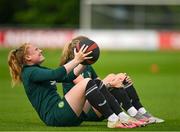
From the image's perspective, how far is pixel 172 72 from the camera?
28.9 m

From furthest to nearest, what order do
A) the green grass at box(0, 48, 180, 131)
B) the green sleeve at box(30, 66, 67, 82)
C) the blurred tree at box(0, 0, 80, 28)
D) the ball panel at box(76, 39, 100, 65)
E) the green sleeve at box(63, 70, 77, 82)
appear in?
the blurred tree at box(0, 0, 80, 28) → the green grass at box(0, 48, 180, 131) → the green sleeve at box(63, 70, 77, 82) → the ball panel at box(76, 39, 100, 65) → the green sleeve at box(30, 66, 67, 82)

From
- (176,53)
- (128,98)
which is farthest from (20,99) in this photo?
(176,53)

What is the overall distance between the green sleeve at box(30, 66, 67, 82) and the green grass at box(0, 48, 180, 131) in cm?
65

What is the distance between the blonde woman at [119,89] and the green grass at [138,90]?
0.72 feet

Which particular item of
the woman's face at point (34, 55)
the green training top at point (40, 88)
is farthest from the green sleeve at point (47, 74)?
the woman's face at point (34, 55)

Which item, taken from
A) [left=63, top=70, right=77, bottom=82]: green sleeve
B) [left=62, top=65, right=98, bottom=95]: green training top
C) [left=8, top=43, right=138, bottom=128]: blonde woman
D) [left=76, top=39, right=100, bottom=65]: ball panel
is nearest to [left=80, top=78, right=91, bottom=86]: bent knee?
[left=8, top=43, right=138, bottom=128]: blonde woman

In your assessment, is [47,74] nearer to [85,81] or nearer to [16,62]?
[85,81]

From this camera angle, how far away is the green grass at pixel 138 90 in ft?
39.3

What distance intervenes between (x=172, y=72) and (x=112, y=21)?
1531cm

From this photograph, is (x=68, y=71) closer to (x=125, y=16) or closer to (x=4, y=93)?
(x=4, y=93)

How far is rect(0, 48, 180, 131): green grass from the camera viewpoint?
12.0 meters

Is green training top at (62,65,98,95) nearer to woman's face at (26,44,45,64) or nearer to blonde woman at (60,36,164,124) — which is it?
blonde woman at (60,36,164,124)

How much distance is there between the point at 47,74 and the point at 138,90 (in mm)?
9680

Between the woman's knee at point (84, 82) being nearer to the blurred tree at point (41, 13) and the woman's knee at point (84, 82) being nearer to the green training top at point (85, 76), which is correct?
the green training top at point (85, 76)
